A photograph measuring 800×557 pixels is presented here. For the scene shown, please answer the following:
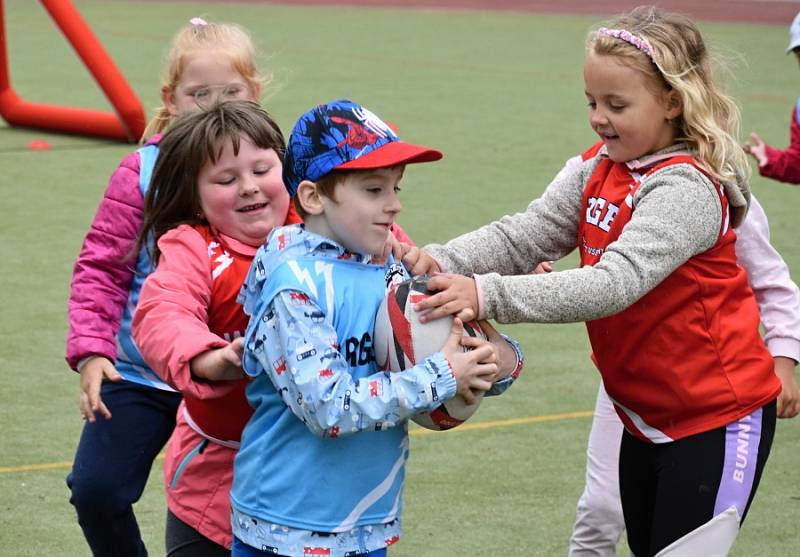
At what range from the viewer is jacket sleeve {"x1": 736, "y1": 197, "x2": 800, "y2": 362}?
3.69m

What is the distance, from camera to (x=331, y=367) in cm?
280

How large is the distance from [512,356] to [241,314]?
0.70 m

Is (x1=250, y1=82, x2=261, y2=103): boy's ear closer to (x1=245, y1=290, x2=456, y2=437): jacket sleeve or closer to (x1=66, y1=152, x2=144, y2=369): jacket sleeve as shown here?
(x1=66, y1=152, x2=144, y2=369): jacket sleeve

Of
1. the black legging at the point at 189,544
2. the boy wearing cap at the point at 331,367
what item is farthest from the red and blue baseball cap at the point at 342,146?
the black legging at the point at 189,544

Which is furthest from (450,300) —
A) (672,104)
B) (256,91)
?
(256,91)

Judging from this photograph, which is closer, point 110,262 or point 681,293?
point 681,293

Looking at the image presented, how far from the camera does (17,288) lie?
7.44 m

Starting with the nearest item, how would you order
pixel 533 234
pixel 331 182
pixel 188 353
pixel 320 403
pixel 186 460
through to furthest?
pixel 320 403
pixel 331 182
pixel 188 353
pixel 186 460
pixel 533 234

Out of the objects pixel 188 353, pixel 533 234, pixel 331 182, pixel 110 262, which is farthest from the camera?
pixel 110 262

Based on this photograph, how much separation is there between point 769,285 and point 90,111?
29.0 feet

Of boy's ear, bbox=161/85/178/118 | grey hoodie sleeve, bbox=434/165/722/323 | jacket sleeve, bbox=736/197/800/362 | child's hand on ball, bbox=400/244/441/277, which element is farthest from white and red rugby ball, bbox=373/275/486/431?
boy's ear, bbox=161/85/178/118

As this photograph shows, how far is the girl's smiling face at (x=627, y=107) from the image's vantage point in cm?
328

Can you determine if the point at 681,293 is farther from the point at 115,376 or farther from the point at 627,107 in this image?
the point at 115,376

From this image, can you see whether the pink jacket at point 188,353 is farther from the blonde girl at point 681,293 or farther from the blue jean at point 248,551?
the blonde girl at point 681,293
